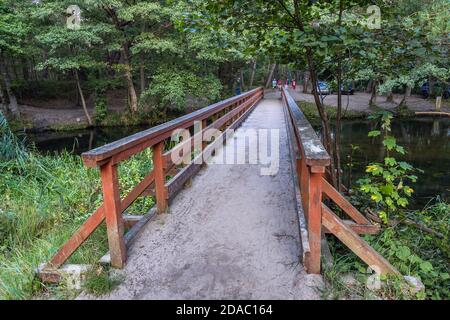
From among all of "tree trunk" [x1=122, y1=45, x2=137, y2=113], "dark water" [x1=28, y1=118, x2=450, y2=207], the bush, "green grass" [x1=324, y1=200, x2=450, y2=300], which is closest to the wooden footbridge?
"green grass" [x1=324, y1=200, x2=450, y2=300]

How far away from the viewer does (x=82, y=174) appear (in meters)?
6.07

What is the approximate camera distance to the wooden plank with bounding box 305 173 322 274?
2.23 metres

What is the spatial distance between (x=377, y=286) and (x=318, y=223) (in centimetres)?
55

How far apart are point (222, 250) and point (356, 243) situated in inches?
39.6

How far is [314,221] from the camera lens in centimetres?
228

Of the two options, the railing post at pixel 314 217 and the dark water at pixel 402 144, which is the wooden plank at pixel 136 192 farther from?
the dark water at pixel 402 144

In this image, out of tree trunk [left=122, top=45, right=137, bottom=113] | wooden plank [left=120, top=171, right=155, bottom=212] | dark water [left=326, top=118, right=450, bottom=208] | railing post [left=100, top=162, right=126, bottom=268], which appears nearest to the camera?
railing post [left=100, top=162, right=126, bottom=268]

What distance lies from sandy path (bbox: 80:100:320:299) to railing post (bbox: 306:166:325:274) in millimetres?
95

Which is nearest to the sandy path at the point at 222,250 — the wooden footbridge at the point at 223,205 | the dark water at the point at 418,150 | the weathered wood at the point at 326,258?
the wooden footbridge at the point at 223,205

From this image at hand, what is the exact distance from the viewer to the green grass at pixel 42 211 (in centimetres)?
260

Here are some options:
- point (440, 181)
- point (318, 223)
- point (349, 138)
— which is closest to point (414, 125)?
point (349, 138)

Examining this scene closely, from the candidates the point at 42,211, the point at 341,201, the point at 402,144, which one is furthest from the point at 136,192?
the point at 402,144

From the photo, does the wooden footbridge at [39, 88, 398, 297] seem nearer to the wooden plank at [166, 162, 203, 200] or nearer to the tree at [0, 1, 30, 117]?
the wooden plank at [166, 162, 203, 200]
